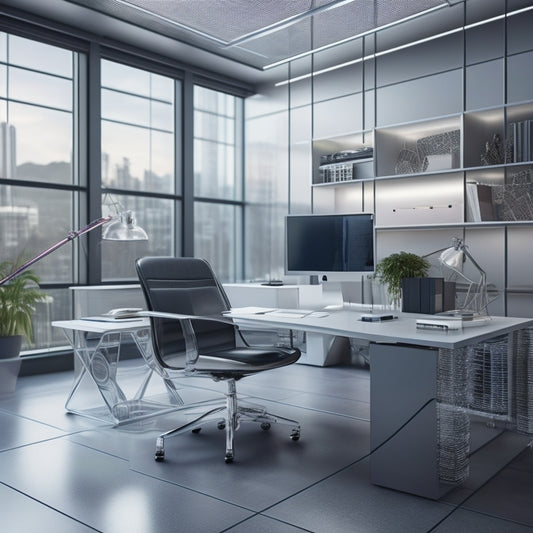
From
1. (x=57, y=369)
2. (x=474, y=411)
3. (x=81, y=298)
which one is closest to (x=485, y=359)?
(x=474, y=411)

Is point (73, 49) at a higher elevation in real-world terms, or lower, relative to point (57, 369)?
higher

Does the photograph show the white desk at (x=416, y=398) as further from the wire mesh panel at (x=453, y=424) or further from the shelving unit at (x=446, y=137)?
the shelving unit at (x=446, y=137)

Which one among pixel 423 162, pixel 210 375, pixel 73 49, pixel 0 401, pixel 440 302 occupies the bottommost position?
pixel 0 401

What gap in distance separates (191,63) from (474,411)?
461 centimetres

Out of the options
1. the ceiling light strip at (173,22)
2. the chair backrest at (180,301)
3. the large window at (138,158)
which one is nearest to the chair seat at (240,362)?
the chair backrest at (180,301)

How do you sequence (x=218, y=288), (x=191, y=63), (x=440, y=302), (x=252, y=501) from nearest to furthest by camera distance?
(x=252, y=501) → (x=440, y=302) → (x=218, y=288) → (x=191, y=63)

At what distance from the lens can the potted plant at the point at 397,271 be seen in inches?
134

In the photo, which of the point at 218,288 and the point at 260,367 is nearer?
the point at 260,367

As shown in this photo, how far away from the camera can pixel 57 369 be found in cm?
505

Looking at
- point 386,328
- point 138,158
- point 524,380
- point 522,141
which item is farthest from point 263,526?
point 138,158

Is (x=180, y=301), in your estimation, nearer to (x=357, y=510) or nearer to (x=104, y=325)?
(x=104, y=325)

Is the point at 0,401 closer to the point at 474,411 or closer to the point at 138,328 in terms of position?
the point at 138,328

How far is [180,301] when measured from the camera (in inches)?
124

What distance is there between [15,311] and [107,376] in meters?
1.34
